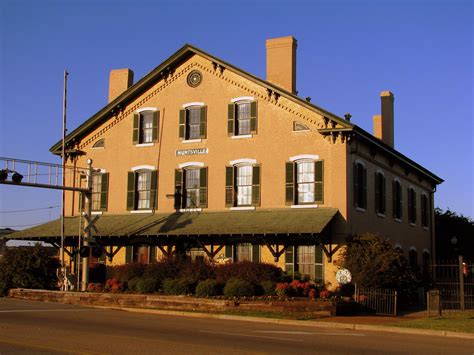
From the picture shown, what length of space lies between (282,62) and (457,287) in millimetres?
14381

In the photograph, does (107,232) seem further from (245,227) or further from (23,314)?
(23,314)

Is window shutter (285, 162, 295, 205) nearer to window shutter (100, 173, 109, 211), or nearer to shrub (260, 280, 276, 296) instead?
shrub (260, 280, 276, 296)

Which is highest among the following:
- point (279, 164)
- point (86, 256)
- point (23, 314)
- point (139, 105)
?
point (139, 105)

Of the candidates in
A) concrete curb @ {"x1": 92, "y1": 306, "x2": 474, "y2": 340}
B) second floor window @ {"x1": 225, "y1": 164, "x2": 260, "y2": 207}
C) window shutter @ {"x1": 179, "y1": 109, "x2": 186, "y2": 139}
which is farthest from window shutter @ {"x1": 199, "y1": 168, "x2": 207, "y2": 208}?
concrete curb @ {"x1": 92, "y1": 306, "x2": 474, "y2": 340}

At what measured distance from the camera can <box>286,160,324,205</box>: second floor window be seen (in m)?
28.1

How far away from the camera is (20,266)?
30281 mm

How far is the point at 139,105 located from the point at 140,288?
1101cm

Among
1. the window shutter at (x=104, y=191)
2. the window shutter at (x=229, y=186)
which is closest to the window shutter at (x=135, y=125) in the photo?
the window shutter at (x=104, y=191)

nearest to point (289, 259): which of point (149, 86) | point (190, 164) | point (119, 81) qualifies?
point (190, 164)

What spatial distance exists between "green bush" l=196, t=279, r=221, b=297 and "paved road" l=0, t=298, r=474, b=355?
6366 mm

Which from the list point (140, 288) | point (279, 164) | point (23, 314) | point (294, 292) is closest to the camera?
point (23, 314)

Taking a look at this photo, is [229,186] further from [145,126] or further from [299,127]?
[145,126]

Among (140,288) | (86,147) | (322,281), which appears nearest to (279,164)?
(322,281)

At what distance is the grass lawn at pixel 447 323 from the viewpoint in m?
18.2
